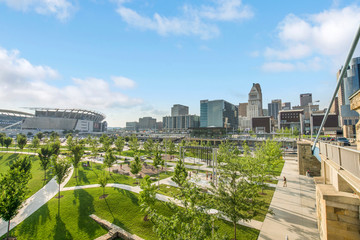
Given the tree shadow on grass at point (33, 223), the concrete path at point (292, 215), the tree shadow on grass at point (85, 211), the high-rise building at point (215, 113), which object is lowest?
the tree shadow on grass at point (33, 223)

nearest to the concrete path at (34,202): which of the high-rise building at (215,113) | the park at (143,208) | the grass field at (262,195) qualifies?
the park at (143,208)

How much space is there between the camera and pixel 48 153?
3597 centimetres

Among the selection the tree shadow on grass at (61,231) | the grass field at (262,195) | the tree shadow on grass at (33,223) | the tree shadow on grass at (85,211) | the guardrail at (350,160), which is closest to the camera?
the guardrail at (350,160)

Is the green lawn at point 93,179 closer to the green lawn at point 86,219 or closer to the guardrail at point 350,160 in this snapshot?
the green lawn at point 86,219

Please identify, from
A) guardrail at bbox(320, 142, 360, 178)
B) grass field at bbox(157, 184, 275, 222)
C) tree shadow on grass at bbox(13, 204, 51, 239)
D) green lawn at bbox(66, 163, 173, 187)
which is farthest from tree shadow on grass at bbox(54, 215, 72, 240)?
guardrail at bbox(320, 142, 360, 178)

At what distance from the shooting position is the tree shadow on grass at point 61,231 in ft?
45.2

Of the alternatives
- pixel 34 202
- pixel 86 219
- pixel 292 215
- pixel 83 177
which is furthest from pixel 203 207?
pixel 83 177

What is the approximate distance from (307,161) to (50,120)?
191 meters

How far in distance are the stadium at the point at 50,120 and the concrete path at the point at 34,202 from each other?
162 meters

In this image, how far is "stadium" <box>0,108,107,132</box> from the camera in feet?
510

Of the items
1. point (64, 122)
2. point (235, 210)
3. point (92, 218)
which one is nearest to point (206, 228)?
point (235, 210)

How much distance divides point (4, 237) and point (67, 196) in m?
7.25

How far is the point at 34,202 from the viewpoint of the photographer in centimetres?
2002

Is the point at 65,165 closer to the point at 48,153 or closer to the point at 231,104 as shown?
the point at 48,153
